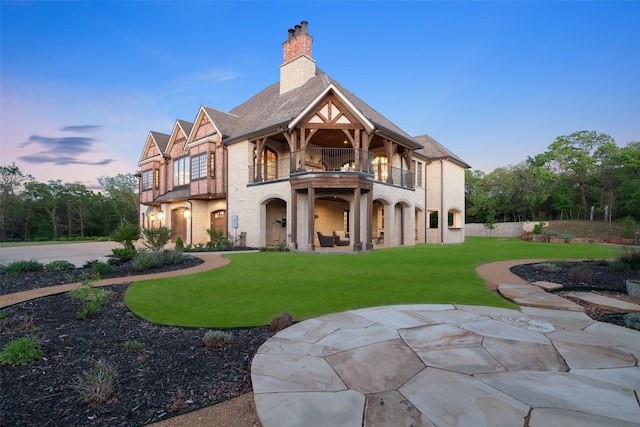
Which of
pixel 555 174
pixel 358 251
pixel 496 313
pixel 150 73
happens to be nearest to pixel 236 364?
pixel 496 313

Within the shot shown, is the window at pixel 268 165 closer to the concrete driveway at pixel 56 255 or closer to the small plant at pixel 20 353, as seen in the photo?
the concrete driveway at pixel 56 255

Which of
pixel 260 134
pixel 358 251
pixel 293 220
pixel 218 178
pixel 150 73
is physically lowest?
pixel 358 251

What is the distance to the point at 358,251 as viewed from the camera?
14500mm

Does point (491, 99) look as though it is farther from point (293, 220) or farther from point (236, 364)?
point (236, 364)

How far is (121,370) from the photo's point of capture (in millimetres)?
3070

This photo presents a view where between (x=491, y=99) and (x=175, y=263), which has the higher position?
(x=491, y=99)

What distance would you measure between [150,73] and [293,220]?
10967mm

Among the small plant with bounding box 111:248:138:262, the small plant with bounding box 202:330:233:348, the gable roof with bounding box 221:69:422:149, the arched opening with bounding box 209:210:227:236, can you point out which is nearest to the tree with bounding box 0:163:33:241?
the arched opening with bounding box 209:210:227:236

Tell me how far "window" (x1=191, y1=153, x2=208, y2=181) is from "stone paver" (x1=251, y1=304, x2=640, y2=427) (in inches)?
719

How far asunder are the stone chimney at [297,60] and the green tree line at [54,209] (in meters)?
27.6

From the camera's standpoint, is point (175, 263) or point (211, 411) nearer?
point (211, 411)

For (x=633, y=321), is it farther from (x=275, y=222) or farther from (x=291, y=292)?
(x=275, y=222)

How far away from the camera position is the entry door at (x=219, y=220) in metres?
20.3

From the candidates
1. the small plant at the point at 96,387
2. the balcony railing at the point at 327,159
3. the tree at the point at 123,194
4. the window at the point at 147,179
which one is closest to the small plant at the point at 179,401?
the small plant at the point at 96,387
